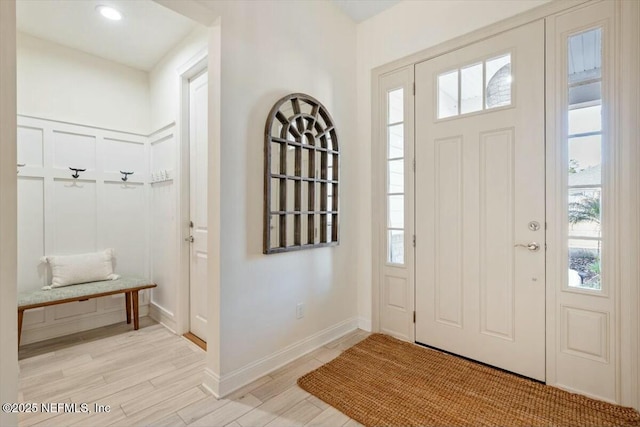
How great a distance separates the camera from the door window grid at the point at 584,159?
1776mm

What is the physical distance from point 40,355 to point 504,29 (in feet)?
13.9

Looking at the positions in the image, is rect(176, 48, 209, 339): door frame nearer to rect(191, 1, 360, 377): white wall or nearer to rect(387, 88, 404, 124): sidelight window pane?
rect(191, 1, 360, 377): white wall

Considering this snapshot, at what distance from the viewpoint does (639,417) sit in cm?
160

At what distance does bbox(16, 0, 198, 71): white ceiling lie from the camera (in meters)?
2.32

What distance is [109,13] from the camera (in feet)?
7.90

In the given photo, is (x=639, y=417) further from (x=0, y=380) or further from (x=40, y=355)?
(x=40, y=355)

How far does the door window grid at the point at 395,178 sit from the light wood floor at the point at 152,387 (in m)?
0.88

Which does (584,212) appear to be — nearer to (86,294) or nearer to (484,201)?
(484,201)

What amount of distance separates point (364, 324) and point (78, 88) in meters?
3.57

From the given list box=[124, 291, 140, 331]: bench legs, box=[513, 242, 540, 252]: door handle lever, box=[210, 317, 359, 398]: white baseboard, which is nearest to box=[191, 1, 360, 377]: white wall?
box=[210, 317, 359, 398]: white baseboard

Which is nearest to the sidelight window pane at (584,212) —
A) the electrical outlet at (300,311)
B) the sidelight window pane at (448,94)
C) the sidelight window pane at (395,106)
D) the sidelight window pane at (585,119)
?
the sidelight window pane at (585,119)

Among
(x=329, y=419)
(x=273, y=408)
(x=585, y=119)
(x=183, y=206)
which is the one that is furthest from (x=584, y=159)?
(x=183, y=206)

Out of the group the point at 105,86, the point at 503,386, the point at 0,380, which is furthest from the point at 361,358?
the point at 105,86

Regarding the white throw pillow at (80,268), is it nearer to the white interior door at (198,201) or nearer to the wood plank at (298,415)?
the white interior door at (198,201)
